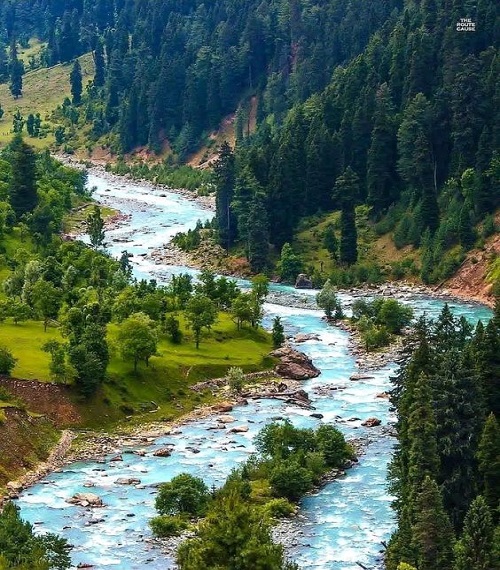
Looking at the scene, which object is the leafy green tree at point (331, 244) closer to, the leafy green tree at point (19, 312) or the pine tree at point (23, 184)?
the pine tree at point (23, 184)

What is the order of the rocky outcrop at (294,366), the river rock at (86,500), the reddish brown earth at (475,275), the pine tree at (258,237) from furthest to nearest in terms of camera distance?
1. the pine tree at (258,237)
2. the reddish brown earth at (475,275)
3. the rocky outcrop at (294,366)
4. the river rock at (86,500)

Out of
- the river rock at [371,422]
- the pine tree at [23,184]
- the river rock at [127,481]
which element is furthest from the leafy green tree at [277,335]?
the pine tree at [23,184]

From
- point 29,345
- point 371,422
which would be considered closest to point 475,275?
point 371,422

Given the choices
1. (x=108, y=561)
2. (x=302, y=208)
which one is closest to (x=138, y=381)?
(x=108, y=561)

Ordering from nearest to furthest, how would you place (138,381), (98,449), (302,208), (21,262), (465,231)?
1. (98,449)
2. (138,381)
3. (21,262)
4. (465,231)
5. (302,208)

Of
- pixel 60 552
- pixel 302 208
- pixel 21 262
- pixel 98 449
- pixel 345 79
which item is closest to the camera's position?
pixel 60 552

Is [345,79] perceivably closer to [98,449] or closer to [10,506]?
[98,449]

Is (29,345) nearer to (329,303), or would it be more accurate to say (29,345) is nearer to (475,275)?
(329,303)
